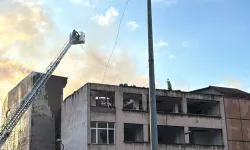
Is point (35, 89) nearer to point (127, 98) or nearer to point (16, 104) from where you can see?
point (16, 104)

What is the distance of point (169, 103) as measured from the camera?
39.6m

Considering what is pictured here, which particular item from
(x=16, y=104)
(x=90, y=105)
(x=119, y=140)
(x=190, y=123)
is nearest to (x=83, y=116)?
(x=90, y=105)

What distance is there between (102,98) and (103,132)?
3628mm

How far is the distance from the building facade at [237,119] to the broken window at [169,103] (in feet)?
15.6

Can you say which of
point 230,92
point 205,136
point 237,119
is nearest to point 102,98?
point 205,136

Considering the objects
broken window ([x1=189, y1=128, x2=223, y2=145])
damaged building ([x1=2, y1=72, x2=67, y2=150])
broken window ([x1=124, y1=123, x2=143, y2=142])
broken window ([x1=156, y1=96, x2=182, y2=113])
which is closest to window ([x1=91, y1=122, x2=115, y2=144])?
broken window ([x1=124, y1=123, x2=143, y2=142])

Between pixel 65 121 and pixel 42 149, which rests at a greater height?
pixel 65 121

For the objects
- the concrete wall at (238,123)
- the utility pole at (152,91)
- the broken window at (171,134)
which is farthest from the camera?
the concrete wall at (238,123)

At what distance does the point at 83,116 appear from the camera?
112ft

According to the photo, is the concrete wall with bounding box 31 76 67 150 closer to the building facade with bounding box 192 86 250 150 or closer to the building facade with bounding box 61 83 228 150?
the building facade with bounding box 61 83 228 150

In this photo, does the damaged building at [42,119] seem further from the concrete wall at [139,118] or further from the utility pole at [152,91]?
the utility pole at [152,91]

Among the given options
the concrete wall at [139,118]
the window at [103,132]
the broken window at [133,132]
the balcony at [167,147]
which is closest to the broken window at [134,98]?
the concrete wall at [139,118]

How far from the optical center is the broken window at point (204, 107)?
129 feet

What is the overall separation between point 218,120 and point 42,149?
19.2 meters
